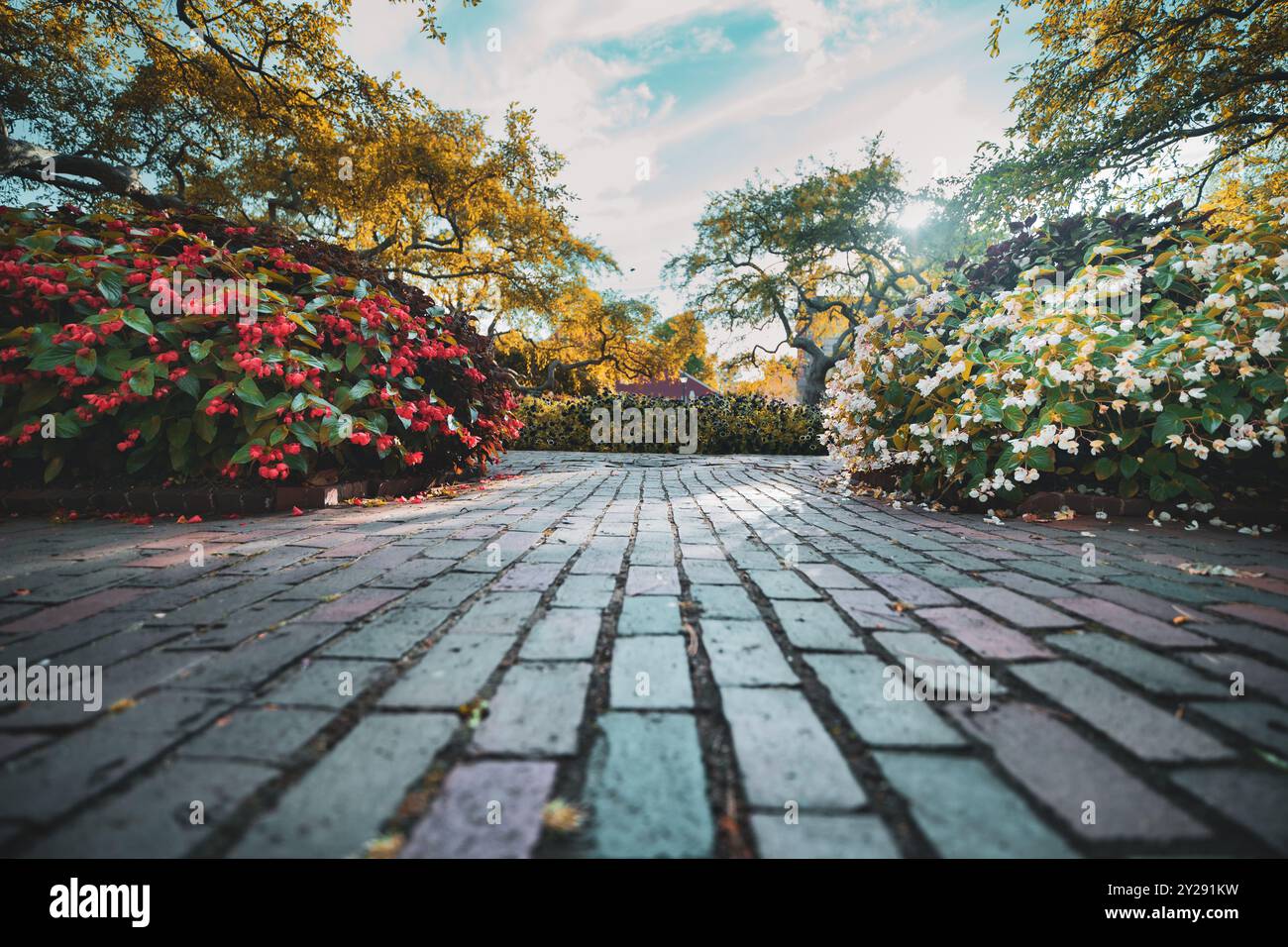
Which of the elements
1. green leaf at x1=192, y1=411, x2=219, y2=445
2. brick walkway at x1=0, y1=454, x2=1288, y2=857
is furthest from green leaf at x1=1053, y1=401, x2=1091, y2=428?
green leaf at x1=192, y1=411, x2=219, y2=445

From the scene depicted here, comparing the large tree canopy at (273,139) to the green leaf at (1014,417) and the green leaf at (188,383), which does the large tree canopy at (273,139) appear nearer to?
the green leaf at (188,383)

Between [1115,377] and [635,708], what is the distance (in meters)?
3.76

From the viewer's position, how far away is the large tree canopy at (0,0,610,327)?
885cm

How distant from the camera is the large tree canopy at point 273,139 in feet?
29.0

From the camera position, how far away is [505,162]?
12.5m

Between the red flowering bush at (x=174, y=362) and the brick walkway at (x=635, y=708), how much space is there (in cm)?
107

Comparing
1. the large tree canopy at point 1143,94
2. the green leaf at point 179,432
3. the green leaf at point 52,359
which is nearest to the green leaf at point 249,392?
the green leaf at point 179,432

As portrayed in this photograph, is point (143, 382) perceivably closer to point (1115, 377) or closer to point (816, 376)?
point (1115, 377)

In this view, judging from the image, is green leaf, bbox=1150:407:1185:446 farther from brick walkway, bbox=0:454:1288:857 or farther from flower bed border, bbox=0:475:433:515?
flower bed border, bbox=0:475:433:515

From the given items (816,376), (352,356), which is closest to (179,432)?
(352,356)

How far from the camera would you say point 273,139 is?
36.6ft

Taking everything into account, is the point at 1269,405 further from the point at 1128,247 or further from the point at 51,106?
the point at 51,106

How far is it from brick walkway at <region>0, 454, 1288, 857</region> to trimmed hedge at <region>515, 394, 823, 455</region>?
8.38 metres
